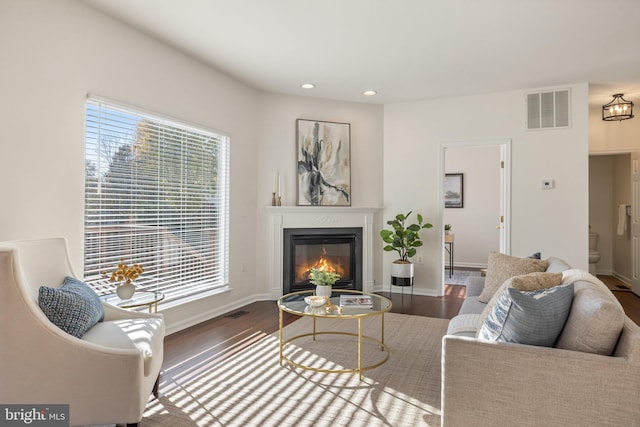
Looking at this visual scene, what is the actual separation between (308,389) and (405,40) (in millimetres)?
2937

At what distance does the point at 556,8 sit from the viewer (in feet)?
9.68

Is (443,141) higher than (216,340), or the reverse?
(443,141)

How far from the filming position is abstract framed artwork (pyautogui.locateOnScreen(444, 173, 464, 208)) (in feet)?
25.9

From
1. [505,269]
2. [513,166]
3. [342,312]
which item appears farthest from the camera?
[513,166]

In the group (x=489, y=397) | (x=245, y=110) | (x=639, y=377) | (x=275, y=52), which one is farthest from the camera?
(x=245, y=110)

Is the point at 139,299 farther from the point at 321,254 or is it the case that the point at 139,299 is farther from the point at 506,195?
the point at 506,195

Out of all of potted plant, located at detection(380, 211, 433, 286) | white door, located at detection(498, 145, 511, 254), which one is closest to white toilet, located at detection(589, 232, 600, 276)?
white door, located at detection(498, 145, 511, 254)

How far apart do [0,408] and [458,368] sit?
2025 mm

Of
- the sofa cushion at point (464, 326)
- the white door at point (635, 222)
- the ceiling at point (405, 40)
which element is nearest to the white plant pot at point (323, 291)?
the sofa cushion at point (464, 326)

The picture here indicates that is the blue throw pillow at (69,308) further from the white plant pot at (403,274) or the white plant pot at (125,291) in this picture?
the white plant pot at (403,274)

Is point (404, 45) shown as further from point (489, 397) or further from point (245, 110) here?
point (489, 397)

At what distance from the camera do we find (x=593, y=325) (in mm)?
1555

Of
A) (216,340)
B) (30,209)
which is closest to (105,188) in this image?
(30,209)

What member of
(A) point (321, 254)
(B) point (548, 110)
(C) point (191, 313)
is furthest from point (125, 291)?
(B) point (548, 110)
